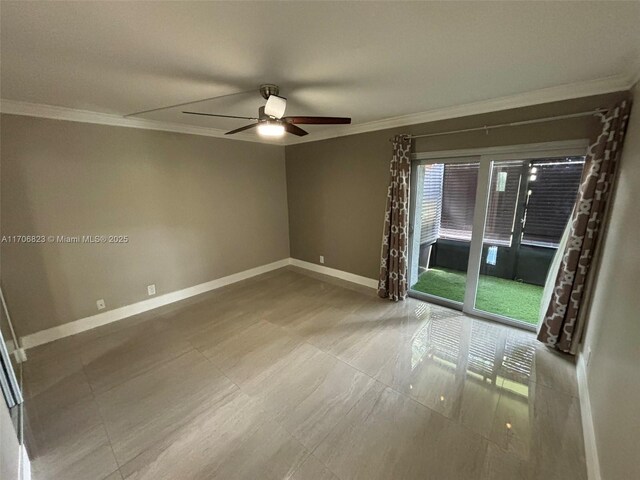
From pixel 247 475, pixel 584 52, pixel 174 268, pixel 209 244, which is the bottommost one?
pixel 247 475

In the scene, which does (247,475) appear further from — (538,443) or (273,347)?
(538,443)

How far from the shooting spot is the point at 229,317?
3082 mm

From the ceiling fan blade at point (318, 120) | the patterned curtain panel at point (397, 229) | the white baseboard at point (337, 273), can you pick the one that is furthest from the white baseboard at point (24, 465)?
the white baseboard at point (337, 273)

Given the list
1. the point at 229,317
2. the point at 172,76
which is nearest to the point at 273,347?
the point at 229,317

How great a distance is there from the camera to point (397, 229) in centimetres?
328

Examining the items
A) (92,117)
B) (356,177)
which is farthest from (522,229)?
(92,117)

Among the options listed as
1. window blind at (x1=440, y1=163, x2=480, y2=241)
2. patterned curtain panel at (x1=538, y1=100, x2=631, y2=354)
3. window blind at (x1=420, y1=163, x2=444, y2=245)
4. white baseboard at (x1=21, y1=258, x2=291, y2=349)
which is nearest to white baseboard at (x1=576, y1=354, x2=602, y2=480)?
patterned curtain panel at (x1=538, y1=100, x2=631, y2=354)

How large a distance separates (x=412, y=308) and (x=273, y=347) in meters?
1.86

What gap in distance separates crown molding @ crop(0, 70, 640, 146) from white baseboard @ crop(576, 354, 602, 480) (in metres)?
2.22

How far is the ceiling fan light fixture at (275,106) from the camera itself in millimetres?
1840

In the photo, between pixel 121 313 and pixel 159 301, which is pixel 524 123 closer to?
pixel 159 301

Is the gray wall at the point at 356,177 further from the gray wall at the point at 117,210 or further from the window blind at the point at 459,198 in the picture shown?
the gray wall at the point at 117,210

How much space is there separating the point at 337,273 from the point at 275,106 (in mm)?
2983

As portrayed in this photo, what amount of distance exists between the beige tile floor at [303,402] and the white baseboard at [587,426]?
4 centimetres
